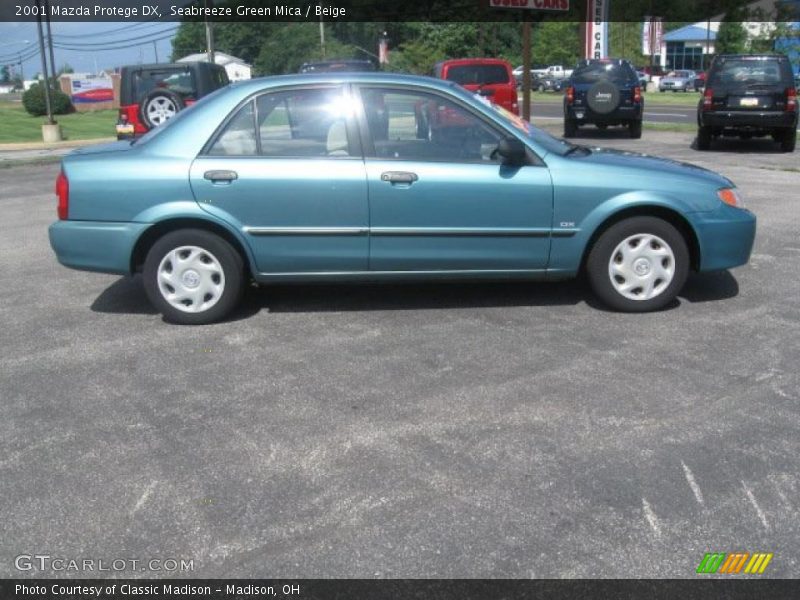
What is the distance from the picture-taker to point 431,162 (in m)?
5.51

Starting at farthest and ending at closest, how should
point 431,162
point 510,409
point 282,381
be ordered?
point 431,162 → point 282,381 → point 510,409

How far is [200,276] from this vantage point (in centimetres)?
561

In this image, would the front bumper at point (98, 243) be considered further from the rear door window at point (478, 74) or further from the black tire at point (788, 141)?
the rear door window at point (478, 74)

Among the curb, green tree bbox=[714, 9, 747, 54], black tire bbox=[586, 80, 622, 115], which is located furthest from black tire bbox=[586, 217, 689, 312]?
green tree bbox=[714, 9, 747, 54]

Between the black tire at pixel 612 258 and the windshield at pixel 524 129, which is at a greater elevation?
the windshield at pixel 524 129

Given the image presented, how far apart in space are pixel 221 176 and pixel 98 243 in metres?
0.95

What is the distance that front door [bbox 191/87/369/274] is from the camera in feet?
17.9

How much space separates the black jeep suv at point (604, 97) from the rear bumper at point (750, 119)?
10.8ft

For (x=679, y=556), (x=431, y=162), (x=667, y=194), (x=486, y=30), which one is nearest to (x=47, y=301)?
(x=431, y=162)

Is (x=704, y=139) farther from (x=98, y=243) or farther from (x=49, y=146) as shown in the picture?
(x=49, y=146)

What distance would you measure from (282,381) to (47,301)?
9.02ft

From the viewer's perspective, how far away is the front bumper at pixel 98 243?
5.54m

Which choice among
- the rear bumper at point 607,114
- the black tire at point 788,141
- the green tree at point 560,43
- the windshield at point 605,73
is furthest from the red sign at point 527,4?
the green tree at point 560,43

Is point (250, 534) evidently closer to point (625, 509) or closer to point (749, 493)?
point (625, 509)
